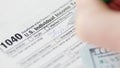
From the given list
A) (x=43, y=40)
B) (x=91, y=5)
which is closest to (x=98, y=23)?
(x=91, y=5)

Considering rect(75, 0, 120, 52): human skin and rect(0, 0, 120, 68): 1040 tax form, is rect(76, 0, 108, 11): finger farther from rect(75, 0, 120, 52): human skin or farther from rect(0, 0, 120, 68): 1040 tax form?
rect(0, 0, 120, 68): 1040 tax form

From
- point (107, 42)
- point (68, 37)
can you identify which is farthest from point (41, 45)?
point (107, 42)

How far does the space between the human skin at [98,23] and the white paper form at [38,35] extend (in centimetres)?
16

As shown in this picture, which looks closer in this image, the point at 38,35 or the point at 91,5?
the point at 91,5

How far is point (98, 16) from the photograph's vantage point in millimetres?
221

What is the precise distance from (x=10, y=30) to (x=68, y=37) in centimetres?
9

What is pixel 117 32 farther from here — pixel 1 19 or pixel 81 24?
pixel 1 19

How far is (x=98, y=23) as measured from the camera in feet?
0.73

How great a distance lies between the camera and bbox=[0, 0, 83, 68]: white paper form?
0.40 metres

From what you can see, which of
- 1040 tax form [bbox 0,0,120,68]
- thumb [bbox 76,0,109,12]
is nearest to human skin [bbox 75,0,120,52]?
thumb [bbox 76,0,109,12]

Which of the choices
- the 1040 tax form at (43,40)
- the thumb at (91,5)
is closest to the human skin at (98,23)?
the thumb at (91,5)

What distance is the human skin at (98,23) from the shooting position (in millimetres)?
220

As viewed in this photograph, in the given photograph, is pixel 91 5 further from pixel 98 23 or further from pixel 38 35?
pixel 38 35

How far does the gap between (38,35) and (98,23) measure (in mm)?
208
